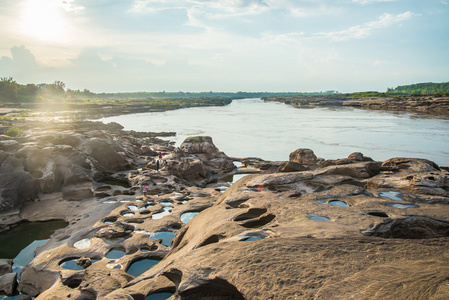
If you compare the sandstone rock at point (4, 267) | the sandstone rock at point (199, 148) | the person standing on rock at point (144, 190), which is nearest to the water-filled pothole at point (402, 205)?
the person standing on rock at point (144, 190)

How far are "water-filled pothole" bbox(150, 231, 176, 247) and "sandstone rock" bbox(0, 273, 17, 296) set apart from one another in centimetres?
433

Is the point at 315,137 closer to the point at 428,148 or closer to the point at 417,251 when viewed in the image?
the point at 428,148

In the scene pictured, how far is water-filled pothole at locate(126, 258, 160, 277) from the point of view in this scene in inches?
356

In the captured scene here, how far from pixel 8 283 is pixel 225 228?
6.75 m

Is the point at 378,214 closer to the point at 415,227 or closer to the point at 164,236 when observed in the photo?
the point at 415,227

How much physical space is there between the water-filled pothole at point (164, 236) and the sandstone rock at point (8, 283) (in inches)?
170

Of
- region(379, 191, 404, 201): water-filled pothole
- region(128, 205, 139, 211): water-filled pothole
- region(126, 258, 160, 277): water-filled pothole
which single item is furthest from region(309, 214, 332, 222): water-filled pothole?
region(128, 205, 139, 211): water-filled pothole

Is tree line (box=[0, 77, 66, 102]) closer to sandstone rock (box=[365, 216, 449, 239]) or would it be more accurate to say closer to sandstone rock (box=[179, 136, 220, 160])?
sandstone rock (box=[179, 136, 220, 160])

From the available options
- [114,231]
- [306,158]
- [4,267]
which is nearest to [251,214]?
[114,231]

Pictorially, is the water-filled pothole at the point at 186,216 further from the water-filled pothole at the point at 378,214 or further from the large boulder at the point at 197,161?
the water-filled pothole at the point at 378,214

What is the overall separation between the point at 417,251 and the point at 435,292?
61.0 inches

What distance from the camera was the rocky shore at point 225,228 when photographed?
482 centimetres

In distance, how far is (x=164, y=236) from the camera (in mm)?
11430

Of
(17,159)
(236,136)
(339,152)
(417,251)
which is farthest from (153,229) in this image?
(236,136)
